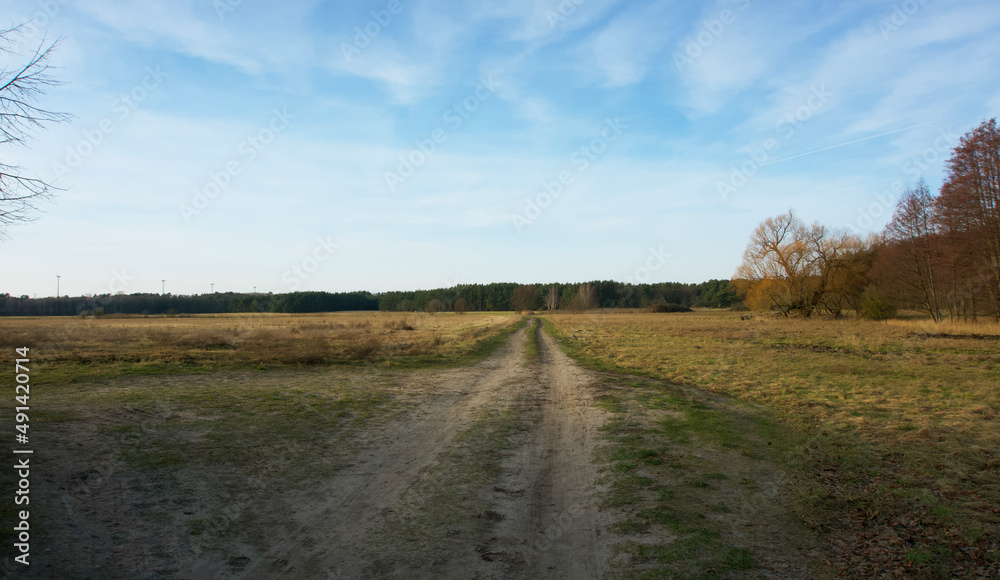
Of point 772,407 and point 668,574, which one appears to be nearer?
point 668,574

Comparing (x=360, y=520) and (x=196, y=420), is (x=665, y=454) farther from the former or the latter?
(x=196, y=420)

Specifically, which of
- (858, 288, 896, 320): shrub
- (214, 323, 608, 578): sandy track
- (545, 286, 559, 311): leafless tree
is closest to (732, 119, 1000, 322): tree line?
(858, 288, 896, 320): shrub

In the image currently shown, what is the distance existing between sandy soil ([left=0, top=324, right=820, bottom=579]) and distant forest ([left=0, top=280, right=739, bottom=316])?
79.8 metres

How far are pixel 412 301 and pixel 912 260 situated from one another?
11313 centimetres

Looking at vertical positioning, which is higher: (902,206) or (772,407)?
(902,206)

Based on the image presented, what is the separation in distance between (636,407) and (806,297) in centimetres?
5062

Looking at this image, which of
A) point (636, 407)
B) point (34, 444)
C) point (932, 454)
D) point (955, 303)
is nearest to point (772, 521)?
point (932, 454)

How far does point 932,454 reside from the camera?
7.29m

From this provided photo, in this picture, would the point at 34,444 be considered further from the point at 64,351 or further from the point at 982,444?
the point at 64,351

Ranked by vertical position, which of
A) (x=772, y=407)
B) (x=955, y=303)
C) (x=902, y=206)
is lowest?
(x=772, y=407)

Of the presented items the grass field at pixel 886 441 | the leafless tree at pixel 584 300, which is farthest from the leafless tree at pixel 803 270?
the leafless tree at pixel 584 300

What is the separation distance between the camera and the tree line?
27328 millimetres

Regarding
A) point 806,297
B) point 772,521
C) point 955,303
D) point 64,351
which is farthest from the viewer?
point 806,297

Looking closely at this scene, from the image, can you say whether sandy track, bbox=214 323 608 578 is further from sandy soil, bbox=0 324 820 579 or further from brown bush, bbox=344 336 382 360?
brown bush, bbox=344 336 382 360
